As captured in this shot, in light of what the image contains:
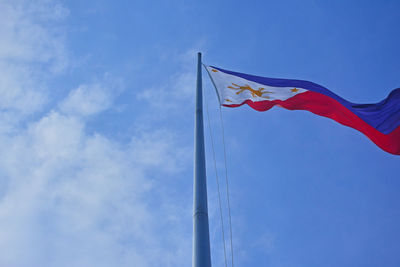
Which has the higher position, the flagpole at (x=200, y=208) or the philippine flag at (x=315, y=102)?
the philippine flag at (x=315, y=102)

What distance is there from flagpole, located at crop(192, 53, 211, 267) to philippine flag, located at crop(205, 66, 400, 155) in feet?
18.4

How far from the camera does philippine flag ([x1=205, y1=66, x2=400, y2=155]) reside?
17892 millimetres

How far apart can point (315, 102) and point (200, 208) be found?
11.3 m

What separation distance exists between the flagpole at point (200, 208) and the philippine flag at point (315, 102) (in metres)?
5.61

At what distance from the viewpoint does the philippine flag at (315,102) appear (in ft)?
58.7

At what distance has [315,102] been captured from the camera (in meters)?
19.2

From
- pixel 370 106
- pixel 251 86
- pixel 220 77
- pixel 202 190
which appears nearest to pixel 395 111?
pixel 370 106

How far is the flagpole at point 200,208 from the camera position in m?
8.70

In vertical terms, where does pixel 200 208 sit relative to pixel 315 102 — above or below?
below

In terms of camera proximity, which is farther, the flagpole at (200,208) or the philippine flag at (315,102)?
the philippine flag at (315,102)

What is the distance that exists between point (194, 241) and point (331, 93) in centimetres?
1290

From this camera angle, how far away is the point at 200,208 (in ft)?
31.9

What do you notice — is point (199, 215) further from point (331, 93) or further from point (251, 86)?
point (331, 93)

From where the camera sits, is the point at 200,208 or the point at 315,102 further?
the point at 315,102
